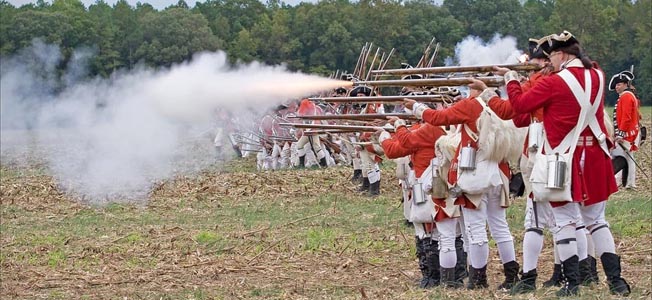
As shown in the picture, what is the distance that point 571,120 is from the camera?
772 cm

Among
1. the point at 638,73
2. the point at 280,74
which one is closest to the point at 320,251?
the point at 280,74

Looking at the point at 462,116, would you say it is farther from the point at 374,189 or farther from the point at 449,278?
the point at 374,189

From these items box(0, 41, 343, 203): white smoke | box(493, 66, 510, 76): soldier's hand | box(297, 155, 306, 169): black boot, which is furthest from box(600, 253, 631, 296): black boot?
box(297, 155, 306, 169): black boot

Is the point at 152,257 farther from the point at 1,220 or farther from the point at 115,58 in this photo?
the point at 115,58

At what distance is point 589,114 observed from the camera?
25.5ft

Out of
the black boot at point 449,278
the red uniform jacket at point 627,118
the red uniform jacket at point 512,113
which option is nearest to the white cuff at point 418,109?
the red uniform jacket at point 512,113

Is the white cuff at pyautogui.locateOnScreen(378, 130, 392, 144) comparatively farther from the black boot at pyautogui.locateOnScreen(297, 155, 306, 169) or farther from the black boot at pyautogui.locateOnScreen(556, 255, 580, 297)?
the black boot at pyautogui.locateOnScreen(297, 155, 306, 169)

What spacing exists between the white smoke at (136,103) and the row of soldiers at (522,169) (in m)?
2.16

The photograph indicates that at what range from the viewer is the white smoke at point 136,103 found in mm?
13234

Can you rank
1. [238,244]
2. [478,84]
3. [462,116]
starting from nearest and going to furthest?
[478,84] < [462,116] < [238,244]

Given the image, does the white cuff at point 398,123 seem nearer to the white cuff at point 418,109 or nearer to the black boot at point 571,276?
the white cuff at point 418,109

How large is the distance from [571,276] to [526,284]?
0.68 metres

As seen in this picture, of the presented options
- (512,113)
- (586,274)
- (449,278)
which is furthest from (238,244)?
(512,113)

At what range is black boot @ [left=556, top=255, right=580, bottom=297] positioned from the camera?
7973mm
